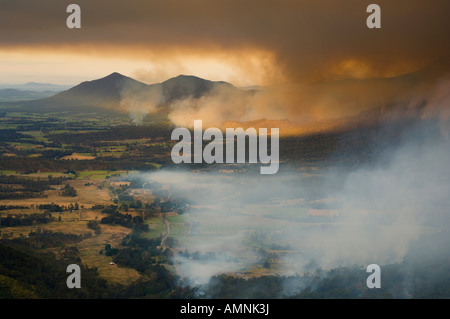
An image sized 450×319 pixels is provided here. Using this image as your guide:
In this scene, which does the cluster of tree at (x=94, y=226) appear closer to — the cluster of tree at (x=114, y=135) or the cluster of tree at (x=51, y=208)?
the cluster of tree at (x=51, y=208)

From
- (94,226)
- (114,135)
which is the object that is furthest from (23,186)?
(114,135)

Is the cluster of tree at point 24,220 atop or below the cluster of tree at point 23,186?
below

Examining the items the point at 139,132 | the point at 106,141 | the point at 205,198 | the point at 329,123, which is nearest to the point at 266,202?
the point at 205,198

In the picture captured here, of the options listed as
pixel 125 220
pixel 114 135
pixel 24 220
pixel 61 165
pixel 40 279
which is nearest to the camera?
pixel 40 279

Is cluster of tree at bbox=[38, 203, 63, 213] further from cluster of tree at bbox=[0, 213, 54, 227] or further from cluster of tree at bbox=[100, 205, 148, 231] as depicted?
cluster of tree at bbox=[100, 205, 148, 231]

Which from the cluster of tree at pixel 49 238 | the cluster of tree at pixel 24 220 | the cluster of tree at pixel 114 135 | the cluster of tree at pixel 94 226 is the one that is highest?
the cluster of tree at pixel 114 135

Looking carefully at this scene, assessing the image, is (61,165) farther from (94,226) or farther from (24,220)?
(94,226)

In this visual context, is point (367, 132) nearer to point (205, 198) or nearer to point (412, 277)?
point (205, 198)

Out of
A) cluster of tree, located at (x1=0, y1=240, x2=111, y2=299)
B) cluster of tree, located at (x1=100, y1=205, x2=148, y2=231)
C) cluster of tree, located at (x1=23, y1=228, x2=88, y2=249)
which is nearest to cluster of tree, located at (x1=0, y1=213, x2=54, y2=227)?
cluster of tree, located at (x1=23, y1=228, x2=88, y2=249)

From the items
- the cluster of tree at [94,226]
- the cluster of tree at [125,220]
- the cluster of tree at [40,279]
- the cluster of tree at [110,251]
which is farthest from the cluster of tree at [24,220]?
the cluster of tree at [40,279]

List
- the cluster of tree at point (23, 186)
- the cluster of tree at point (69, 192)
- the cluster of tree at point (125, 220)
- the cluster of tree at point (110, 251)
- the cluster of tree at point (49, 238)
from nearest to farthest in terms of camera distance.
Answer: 1. the cluster of tree at point (110, 251)
2. the cluster of tree at point (49, 238)
3. the cluster of tree at point (125, 220)
4. the cluster of tree at point (23, 186)
5. the cluster of tree at point (69, 192)

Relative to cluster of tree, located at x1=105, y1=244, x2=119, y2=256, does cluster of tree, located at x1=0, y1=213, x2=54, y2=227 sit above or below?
above
